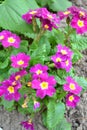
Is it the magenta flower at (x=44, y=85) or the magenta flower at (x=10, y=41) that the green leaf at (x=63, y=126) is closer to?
the magenta flower at (x=44, y=85)

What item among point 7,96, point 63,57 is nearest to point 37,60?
point 63,57

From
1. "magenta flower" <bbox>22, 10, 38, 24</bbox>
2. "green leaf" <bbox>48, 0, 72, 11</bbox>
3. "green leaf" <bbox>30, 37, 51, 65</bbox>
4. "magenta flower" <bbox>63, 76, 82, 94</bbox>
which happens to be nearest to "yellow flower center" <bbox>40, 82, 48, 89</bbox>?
"magenta flower" <bbox>63, 76, 82, 94</bbox>

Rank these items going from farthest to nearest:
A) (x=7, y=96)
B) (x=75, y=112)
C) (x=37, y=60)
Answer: (x=75, y=112) → (x=37, y=60) → (x=7, y=96)

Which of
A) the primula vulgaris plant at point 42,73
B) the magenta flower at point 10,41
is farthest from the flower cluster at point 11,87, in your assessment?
the magenta flower at point 10,41

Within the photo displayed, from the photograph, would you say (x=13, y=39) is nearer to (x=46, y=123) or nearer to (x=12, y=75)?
Result: (x=12, y=75)

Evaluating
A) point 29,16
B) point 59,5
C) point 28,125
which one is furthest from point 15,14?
point 28,125

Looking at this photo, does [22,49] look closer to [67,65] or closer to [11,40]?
[11,40]
